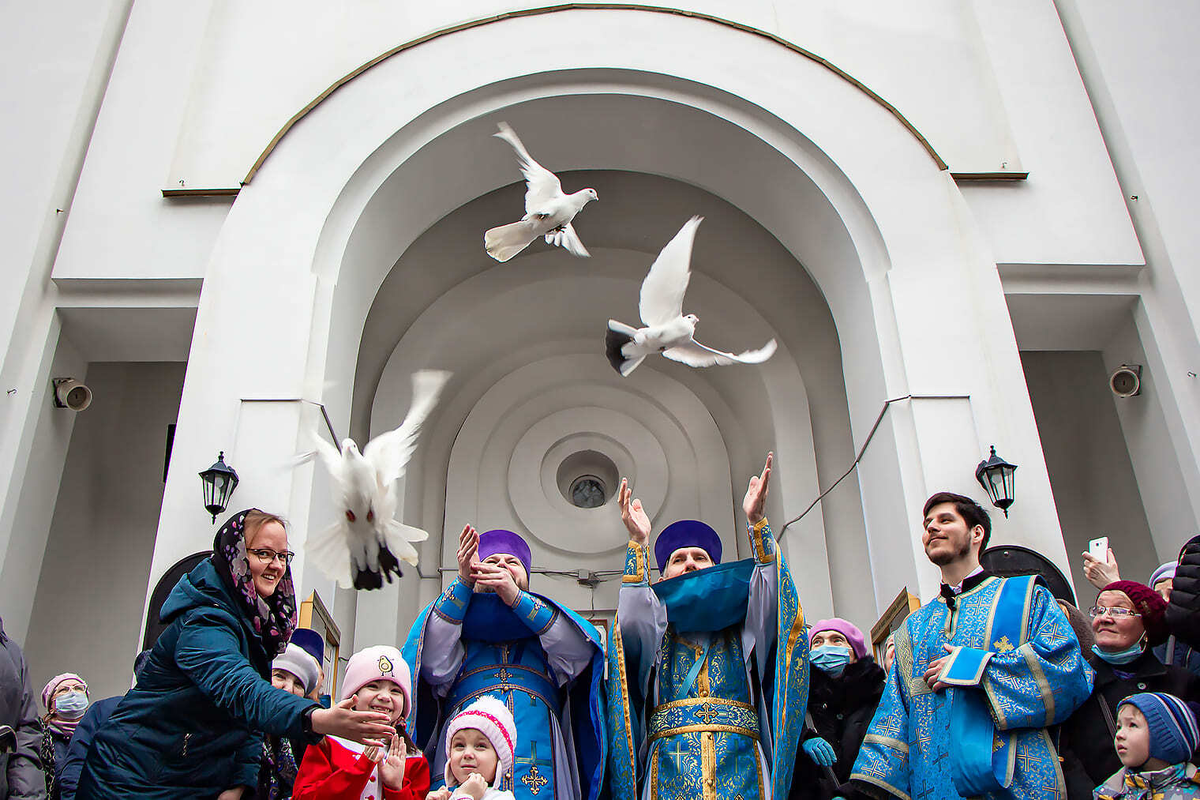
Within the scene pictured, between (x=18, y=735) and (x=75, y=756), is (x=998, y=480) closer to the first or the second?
(x=75, y=756)

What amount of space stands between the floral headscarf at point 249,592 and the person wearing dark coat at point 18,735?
3.55ft

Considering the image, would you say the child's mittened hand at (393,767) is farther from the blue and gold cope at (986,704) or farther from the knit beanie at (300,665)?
the blue and gold cope at (986,704)

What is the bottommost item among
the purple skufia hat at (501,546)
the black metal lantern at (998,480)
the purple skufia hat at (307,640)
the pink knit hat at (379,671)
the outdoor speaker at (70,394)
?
the pink knit hat at (379,671)

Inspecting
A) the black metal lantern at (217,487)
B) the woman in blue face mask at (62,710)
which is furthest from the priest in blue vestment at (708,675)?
the black metal lantern at (217,487)

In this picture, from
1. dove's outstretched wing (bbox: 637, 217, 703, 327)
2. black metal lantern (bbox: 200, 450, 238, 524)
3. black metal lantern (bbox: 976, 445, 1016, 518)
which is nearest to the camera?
dove's outstretched wing (bbox: 637, 217, 703, 327)

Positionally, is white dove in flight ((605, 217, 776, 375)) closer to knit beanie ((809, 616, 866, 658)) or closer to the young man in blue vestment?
knit beanie ((809, 616, 866, 658))

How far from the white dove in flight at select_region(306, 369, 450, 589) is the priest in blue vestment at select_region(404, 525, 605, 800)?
32 cm

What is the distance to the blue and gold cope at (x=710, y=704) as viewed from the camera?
390 cm

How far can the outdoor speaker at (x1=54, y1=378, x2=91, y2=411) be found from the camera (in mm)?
7410

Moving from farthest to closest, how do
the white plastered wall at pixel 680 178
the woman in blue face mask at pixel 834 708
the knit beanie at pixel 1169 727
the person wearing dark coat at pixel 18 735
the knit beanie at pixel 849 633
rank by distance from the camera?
the white plastered wall at pixel 680 178 → the knit beanie at pixel 849 633 → the woman in blue face mask at pixel 834 708 → the person wearing dark coat at pixel 18 735 → the knit beanie at pixel 1169 727

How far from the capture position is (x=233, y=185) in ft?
25.3

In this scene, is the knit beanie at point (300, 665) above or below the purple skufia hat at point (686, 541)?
below

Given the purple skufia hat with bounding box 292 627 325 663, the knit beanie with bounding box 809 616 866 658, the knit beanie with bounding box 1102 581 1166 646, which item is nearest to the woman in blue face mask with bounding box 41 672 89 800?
the purple skufia hat with bounding box 292 627 325 663

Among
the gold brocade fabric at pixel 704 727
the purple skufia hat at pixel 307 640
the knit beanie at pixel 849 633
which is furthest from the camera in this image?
the purple skufia hat at pixel 307 640
